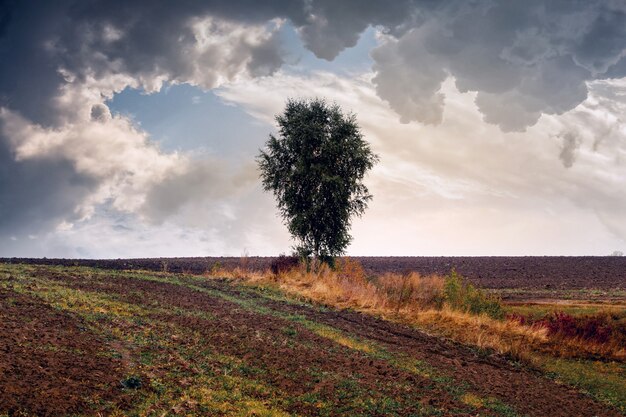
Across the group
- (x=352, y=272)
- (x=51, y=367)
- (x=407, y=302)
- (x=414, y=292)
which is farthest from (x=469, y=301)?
(x=51, y=367)

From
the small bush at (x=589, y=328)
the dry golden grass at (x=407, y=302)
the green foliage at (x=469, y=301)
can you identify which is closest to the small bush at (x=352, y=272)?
the dry golden grass at (x=407, y=302)

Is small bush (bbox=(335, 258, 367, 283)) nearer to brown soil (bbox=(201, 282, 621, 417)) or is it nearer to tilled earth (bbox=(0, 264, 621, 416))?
brown soil (bbox=(201, 282, 621, 417))

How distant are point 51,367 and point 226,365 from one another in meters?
3.85

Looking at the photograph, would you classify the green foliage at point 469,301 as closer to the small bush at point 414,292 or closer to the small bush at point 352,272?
the small bush at point 414,292

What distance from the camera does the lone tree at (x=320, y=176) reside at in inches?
1508

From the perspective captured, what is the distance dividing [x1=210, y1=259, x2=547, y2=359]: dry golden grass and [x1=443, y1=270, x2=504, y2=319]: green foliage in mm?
682

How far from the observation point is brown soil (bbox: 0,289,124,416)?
7984mm

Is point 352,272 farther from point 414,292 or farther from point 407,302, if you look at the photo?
point 407,302

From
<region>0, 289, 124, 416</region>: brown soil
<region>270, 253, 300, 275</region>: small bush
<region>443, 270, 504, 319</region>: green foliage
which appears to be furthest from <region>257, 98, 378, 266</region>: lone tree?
<region>0, 289, 124, 416</region>: brown soil

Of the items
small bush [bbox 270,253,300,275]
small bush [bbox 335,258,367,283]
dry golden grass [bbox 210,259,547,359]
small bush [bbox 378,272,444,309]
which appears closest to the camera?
dry golden grass [bbox 210,259,547,359]

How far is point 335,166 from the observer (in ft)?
128

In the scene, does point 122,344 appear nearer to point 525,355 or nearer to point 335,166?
point 525,355

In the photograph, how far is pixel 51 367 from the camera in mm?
9453

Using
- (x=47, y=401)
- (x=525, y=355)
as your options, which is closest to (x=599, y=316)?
(x=525, y=355)
